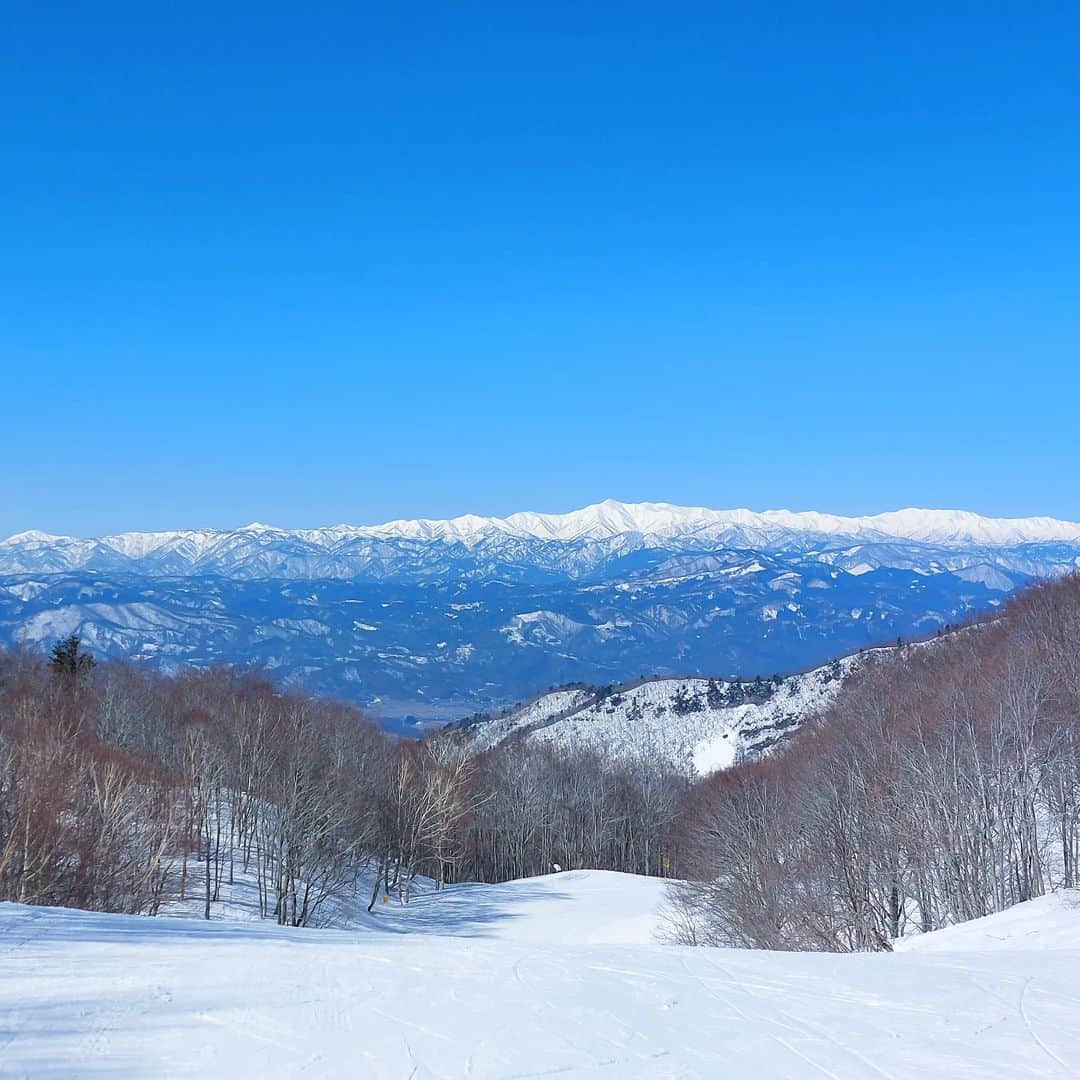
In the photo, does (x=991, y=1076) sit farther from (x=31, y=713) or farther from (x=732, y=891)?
(x=31, y=713)

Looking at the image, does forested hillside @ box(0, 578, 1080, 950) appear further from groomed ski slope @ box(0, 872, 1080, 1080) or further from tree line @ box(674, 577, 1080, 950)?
groomed ski slope @ box(0, 872, 1080, 1080)

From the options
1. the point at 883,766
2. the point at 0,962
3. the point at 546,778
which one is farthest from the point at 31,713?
the point at 546,778

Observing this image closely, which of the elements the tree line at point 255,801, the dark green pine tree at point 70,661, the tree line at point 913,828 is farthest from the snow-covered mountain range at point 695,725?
the tree line at point 913,828

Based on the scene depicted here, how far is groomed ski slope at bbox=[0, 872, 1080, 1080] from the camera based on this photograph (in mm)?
9945

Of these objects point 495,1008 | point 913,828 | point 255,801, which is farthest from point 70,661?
point 495,1008

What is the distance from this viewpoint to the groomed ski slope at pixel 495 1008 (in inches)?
392

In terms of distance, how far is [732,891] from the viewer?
36781 mm

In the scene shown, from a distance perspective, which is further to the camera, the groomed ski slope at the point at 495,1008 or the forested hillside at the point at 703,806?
the forested hillside at the point at 703,806

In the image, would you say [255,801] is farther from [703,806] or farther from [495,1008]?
[495,1008]

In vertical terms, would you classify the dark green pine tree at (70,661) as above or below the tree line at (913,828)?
above

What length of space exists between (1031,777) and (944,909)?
7992mm

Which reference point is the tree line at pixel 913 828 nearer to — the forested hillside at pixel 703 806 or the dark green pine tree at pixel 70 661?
the forested hillside at pixel 703 806

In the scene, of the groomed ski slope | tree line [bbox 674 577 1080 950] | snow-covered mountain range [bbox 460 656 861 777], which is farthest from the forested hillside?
snow-covered mountain range [bbox 460 656 861 777]

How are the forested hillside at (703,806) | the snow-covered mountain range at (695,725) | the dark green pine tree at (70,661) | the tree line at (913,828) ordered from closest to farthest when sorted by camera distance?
the forested hillside at (703,806) → the tree line at (913,828) → the dark green pine tree at (70,661) → the snow-covered mountain range at (695,725)
